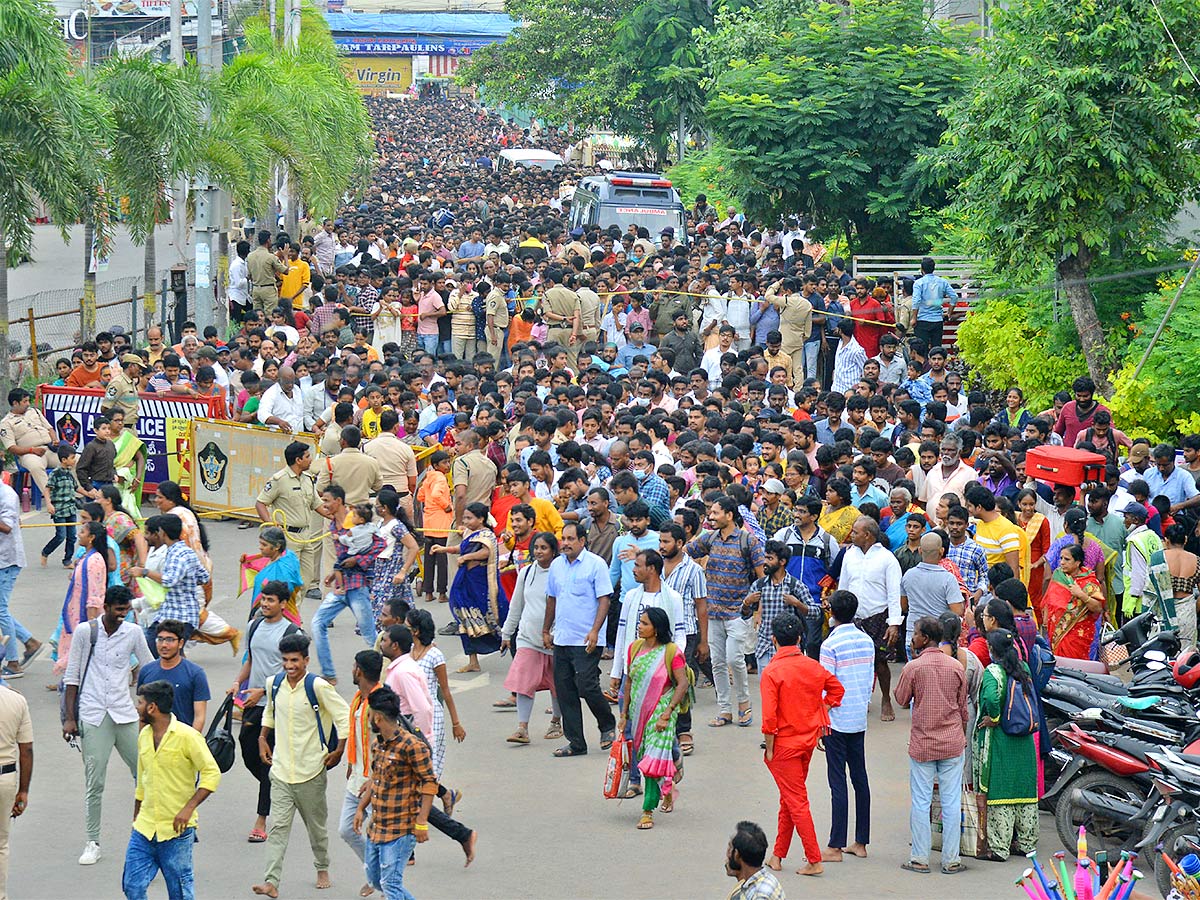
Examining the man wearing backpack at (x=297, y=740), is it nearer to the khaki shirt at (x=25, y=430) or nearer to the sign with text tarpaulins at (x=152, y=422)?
the khaki shirt at (x=25, y=430)

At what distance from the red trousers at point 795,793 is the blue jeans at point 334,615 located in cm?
368

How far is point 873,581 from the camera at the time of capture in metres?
10.9

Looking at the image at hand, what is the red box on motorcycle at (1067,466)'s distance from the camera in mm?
12195

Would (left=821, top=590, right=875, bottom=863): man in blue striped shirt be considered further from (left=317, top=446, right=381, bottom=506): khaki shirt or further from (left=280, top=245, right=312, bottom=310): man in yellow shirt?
(left=280, top=245, right=312, bottom=310): man in yellow shirt

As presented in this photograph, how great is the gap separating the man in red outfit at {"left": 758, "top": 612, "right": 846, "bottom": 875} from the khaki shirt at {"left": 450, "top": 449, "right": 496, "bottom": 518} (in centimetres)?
491

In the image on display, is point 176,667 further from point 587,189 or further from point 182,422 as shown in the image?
point 587,189

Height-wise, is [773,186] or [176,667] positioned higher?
[773,186]

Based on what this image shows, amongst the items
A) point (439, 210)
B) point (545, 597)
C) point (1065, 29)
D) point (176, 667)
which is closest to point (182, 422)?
point (545, 597)

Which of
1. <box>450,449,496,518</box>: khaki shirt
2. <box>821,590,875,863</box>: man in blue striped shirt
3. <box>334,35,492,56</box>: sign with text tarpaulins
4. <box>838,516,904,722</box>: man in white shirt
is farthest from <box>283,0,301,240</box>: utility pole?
<box>334,35,492,56</box>: sign with text tarpaulins

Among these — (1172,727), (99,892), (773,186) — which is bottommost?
(99,892)

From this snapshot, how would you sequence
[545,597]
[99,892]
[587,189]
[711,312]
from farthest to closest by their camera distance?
[587,189] < [711,312] < [545,597] < [99,892]

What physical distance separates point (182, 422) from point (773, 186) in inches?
435

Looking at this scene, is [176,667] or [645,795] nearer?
[176,667]

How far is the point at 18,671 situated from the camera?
39.7 ft
